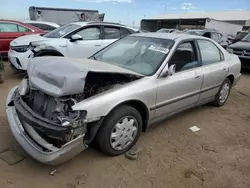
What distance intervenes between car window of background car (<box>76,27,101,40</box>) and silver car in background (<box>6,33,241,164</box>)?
2660mm

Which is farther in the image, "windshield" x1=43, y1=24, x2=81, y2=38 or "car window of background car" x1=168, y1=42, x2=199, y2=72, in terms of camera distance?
"windshield" x1=43, y1=24, x2=81, y2=38

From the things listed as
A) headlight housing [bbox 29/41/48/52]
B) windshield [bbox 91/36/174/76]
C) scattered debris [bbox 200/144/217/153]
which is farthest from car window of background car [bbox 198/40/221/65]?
headlight housing [bbox 29/41/48/52]

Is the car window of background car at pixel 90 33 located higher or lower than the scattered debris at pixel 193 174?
higher

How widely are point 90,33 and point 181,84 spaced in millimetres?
3966

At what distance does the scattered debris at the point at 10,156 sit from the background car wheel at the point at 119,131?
1.04 metres

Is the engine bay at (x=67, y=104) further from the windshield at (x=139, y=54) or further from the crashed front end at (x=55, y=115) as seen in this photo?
the windshield at (x=139, y=54)

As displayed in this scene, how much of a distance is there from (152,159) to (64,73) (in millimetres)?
1591

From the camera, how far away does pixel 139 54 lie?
355cm

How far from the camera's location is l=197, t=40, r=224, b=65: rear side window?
13.4 feet

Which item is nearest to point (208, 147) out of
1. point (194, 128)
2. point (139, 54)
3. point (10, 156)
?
point (194, 128)

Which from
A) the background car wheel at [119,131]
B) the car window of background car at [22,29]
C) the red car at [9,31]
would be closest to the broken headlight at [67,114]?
the background car wheel at [119,131]

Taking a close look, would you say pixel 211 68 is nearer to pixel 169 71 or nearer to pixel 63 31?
pixel 169 71

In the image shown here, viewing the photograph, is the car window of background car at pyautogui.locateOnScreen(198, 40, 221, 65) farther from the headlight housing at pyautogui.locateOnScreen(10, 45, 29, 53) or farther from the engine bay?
the headlight housing at pyautogui.locateOnScreen(10, 45, 29, 53)

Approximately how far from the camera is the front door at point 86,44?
20.5 ft
